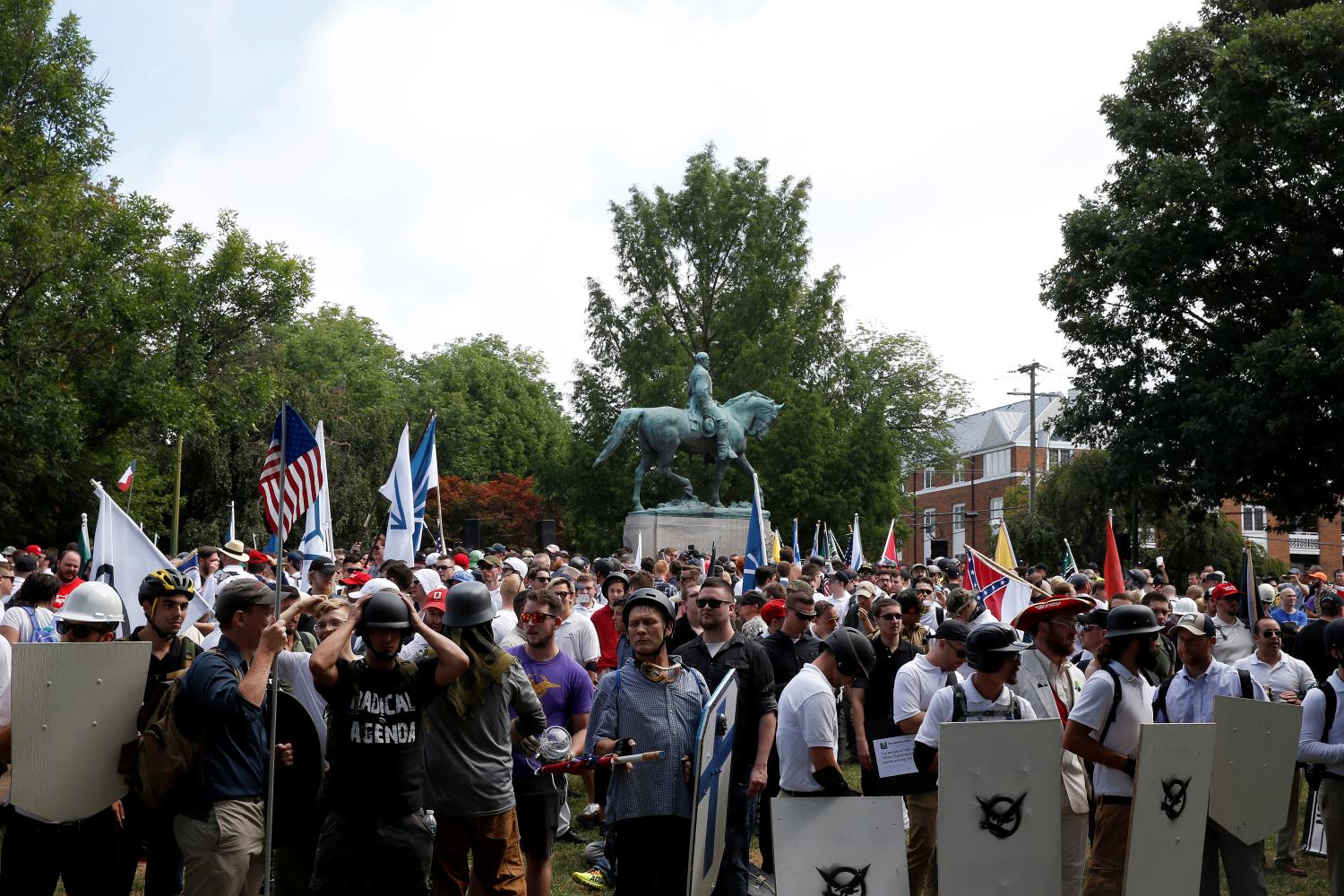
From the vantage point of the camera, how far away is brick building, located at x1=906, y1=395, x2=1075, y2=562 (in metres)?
88.1

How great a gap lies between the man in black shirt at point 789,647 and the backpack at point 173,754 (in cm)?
375

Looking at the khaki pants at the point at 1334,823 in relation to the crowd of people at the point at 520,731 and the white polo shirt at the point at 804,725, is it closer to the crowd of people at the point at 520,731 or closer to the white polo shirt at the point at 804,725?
the crowd of people at the point at 520,731

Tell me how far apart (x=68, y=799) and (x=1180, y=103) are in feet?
97.6

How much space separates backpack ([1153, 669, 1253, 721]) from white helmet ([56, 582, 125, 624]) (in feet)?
15.1

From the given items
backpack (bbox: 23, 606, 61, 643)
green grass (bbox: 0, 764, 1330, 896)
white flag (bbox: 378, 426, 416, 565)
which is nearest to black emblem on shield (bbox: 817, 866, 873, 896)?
green grass (bbox: 0, 764, 1330, 896)

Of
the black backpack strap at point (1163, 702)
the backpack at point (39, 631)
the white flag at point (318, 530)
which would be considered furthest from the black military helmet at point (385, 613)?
the white flag at point (318, 530)

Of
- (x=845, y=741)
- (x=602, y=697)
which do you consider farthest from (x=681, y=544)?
(x=602, y=697)

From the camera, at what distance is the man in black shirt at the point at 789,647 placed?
25.8 ft

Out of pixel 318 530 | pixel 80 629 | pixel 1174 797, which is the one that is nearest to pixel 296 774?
pixel 80 629

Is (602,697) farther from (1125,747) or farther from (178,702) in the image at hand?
(1125,747)

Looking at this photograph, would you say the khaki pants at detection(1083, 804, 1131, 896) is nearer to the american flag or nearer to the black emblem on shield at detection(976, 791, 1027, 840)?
the black emblem on shield at detection(976, 791, 1027, 840)

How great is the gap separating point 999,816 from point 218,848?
2.78 metres

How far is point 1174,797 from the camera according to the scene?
5336mm

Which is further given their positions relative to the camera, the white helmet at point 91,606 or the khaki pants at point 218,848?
the white helmet at point 91,606
